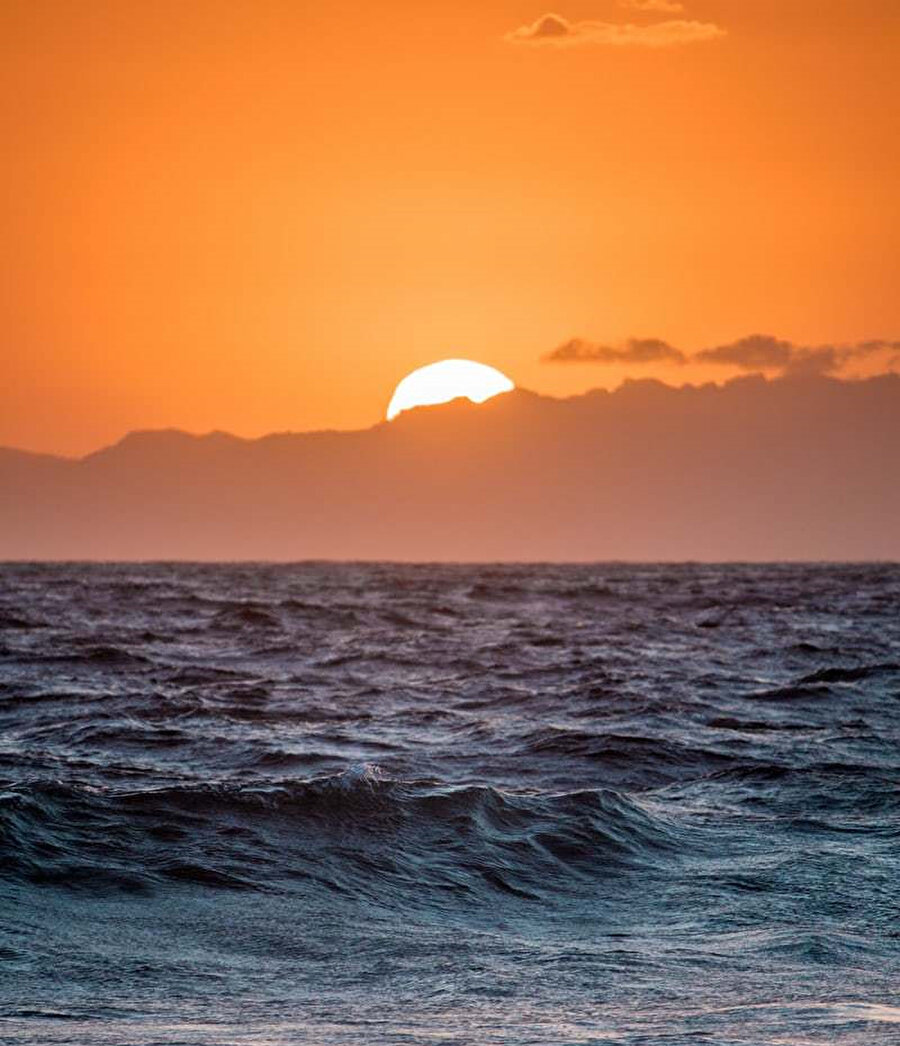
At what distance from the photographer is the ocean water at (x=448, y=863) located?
7980 millimetres

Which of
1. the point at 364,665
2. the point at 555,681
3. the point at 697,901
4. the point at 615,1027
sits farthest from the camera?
the point at 364,665

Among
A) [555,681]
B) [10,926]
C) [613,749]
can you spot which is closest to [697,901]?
[10,926]

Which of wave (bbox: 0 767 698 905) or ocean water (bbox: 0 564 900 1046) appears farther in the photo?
wave (bbox: 0 767 698 905)

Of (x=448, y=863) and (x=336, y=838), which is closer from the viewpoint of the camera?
(x=448, y=863)

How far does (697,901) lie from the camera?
Answer: 11328mm

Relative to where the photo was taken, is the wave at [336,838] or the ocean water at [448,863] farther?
the wave at [336,838]

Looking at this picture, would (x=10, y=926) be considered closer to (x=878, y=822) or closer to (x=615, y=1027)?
(x=615, y=1027)

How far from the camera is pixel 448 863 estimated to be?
41.3 feet

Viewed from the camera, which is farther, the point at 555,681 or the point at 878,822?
the point at 555,681

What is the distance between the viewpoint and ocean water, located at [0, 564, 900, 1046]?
7.98 m

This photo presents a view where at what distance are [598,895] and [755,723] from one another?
1201 centimetres

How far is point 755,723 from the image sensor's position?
23344 millimetres

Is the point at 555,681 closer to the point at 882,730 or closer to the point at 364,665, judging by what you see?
the point at 364,665

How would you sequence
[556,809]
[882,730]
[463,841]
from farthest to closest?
[882,730]
[556,809]
[463,841]
